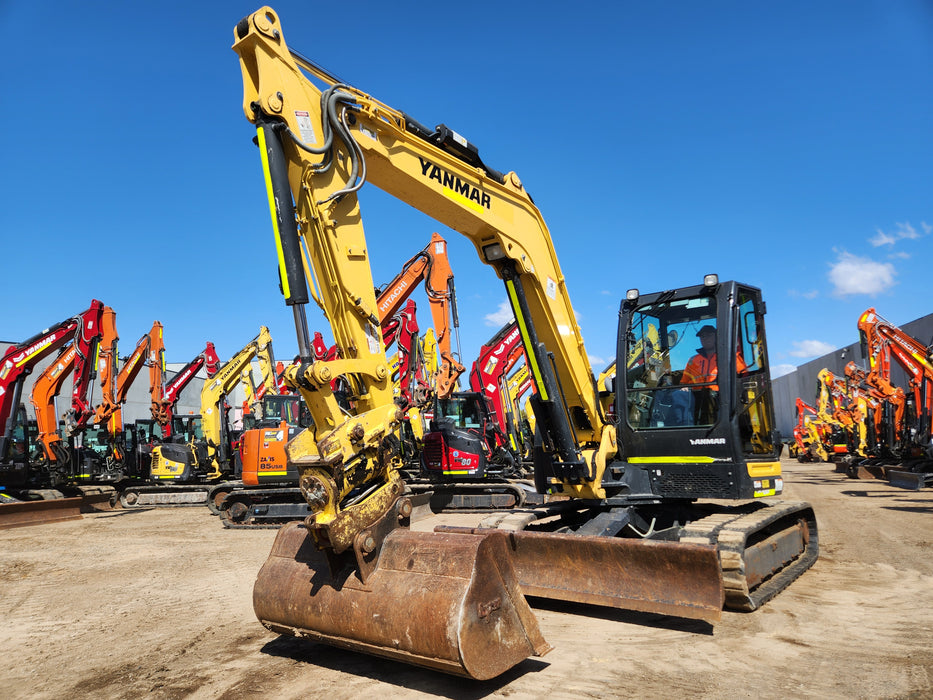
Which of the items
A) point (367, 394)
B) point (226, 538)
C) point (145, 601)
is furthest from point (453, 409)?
point (367, 394)

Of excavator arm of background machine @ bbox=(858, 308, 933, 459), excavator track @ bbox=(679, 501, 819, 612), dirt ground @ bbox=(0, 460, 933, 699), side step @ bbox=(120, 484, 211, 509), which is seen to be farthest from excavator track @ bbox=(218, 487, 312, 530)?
excavator arm of background machine @ bbox=(858, 308, 933, 459)

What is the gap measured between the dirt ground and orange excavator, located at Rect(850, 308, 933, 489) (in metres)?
9.06

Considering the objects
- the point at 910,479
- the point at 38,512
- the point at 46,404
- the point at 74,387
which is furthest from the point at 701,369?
the point at 46,404

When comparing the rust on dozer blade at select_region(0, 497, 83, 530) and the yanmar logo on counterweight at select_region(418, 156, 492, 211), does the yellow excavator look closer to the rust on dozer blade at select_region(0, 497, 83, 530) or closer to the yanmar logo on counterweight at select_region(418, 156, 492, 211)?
the yanmar logo on counterweight at select_region(418, 156, 492, 211)

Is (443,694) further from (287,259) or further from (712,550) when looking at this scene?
(287,259)

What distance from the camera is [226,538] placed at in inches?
447

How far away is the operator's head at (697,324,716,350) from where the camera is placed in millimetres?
6668

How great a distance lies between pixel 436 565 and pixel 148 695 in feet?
6.39

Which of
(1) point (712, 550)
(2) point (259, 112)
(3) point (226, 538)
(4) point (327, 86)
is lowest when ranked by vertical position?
(3) point (226, 538)

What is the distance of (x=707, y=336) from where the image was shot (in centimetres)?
671

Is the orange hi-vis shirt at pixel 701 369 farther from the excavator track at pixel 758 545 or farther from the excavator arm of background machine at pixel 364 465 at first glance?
the excavator arm of background machine at pixel 364 465

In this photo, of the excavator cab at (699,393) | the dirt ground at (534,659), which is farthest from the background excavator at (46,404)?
the excavator cab at (699,393)

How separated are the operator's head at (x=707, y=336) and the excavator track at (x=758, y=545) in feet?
5.41

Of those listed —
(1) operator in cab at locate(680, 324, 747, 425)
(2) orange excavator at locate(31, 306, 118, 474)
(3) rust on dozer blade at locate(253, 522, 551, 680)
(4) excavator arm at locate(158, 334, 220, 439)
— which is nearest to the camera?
(3) rust on dozer blade at locate(253, 522, 551, 680)
